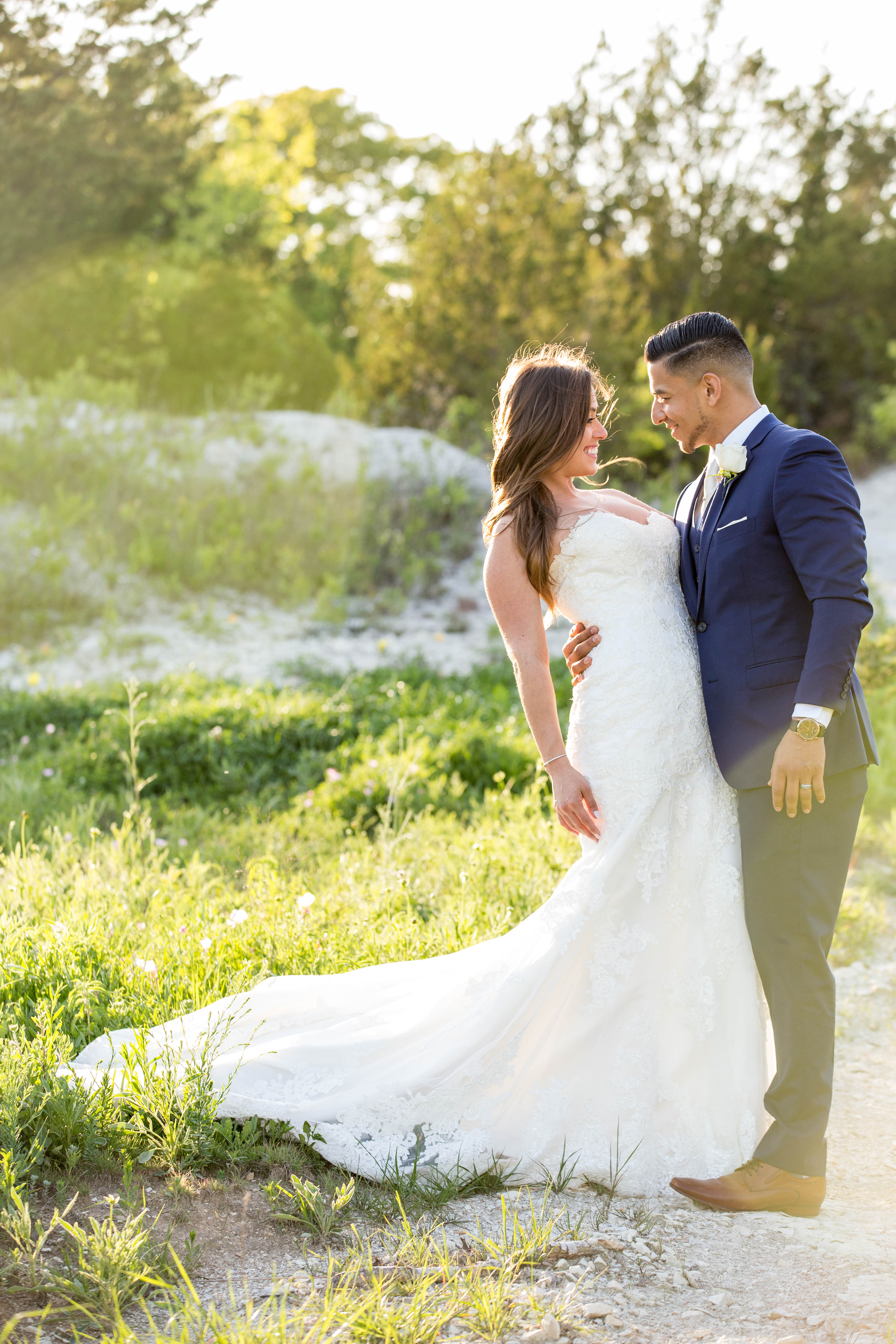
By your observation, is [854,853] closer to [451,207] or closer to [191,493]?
[191,493]

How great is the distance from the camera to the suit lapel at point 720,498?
2857mm

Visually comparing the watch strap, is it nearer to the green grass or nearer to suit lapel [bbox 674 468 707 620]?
suit lapel [bbox 674 468 707 620]

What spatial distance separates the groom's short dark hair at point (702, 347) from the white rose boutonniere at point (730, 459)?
236 mm

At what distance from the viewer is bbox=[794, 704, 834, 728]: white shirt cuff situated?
257 centimetres

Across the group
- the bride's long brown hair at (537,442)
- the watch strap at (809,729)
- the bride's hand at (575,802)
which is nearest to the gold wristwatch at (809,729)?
the watch strap at (809,729)

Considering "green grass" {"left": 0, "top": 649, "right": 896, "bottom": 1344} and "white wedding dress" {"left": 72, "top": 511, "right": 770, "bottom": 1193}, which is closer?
"green grass" {"left": 0, "top": 649, "right": 896, "bottom": 1344}

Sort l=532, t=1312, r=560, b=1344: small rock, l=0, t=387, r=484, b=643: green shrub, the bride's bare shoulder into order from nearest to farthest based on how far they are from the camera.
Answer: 1. l=532, t=1312, r=560, b=1344: small rock
2. the bride's bare shoulder
3. l=0, t=387, r=484, b=643: green shrub

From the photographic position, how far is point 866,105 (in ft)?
82.3

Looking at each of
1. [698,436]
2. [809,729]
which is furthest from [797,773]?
[698,436]

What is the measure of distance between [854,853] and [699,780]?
336 centimetres

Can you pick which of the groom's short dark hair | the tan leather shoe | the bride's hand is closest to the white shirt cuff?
the bride's hand

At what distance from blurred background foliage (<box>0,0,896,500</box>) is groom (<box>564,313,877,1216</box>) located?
908 cm

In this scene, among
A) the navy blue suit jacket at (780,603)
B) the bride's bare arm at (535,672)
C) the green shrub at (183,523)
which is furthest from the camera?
the green shrub at (183,523)

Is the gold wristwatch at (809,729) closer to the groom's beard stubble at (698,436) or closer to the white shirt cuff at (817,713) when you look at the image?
the white shirt cuff at (817,713)
